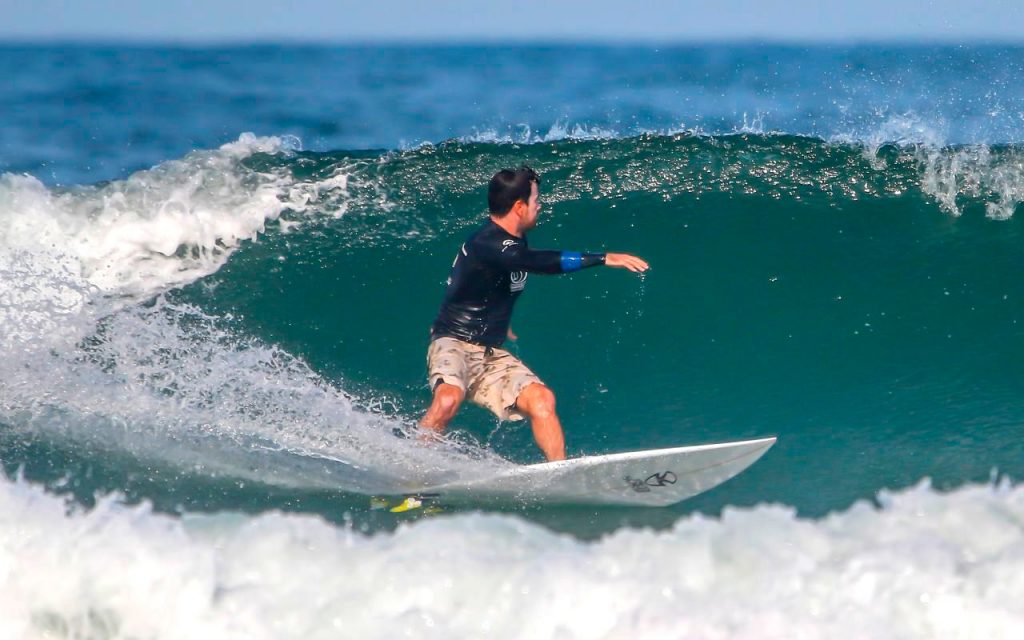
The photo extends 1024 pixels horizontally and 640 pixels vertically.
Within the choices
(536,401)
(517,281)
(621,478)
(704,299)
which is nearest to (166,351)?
(517,281)

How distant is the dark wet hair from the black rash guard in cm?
13

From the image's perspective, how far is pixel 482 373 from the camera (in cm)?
592

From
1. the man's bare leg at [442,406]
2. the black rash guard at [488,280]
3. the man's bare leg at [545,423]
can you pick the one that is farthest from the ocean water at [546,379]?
the black rash guard at [488,280]

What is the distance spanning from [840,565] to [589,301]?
3605mm

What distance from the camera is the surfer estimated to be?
5.61 m

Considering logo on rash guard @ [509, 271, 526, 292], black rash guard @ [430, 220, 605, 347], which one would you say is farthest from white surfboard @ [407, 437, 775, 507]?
logo on rash guard @ [509, 271, 526, 292]

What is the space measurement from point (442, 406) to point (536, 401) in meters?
0.50

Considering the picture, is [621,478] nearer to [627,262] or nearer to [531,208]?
[627,262]

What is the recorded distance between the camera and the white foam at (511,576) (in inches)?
172

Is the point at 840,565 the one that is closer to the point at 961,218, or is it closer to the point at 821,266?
the point at 821,266

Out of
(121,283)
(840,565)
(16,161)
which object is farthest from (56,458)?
(16,161)

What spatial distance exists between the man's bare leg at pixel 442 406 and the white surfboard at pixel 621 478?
34 cm

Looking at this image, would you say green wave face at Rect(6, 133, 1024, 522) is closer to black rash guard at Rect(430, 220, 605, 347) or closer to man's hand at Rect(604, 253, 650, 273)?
black rash guard at Rect(430, 220, 605, 347)

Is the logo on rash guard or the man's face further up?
the man's face
